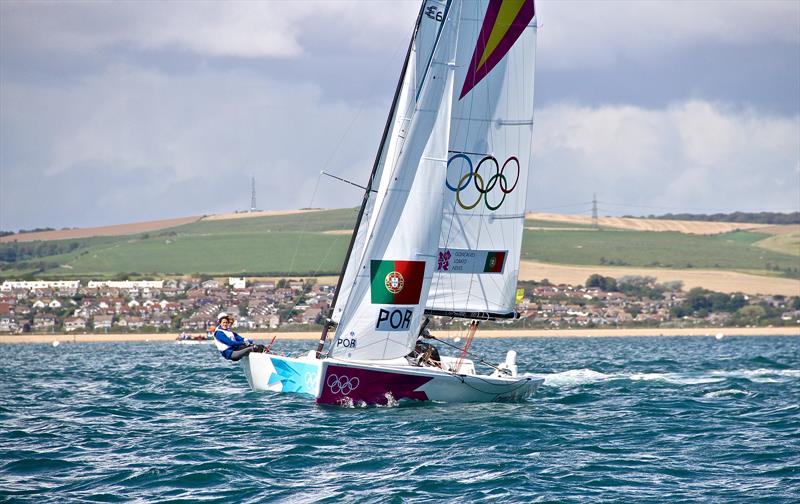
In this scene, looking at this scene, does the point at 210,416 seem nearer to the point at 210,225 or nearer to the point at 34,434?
the point at 34,434

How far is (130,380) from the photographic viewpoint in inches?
1362

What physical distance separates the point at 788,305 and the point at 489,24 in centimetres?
11080

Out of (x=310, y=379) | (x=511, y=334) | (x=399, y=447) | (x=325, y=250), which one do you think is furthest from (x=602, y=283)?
(x=399, y=447)


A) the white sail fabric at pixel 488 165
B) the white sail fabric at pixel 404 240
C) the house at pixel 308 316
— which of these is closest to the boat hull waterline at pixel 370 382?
the white sail fabric at pixel 404 240

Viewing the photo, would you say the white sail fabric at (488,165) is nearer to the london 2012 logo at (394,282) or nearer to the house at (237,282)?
the london 2012 logo at (394,282)

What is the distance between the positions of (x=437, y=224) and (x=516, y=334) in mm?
86659

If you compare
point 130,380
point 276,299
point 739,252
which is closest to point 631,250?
point 739,252

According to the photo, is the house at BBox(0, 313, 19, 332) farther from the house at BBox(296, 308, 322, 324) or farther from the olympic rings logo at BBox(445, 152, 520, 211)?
the olympic rings logo at BBox(445, 152, 520, 211)

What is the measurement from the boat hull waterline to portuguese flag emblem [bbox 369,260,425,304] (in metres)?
1.50

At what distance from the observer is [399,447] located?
18938 mm

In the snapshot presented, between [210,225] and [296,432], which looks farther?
[210,225]

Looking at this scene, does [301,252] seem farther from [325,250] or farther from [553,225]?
[553,225]

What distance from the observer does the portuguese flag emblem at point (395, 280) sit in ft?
80.4

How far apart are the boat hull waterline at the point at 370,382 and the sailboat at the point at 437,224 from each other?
3cm
